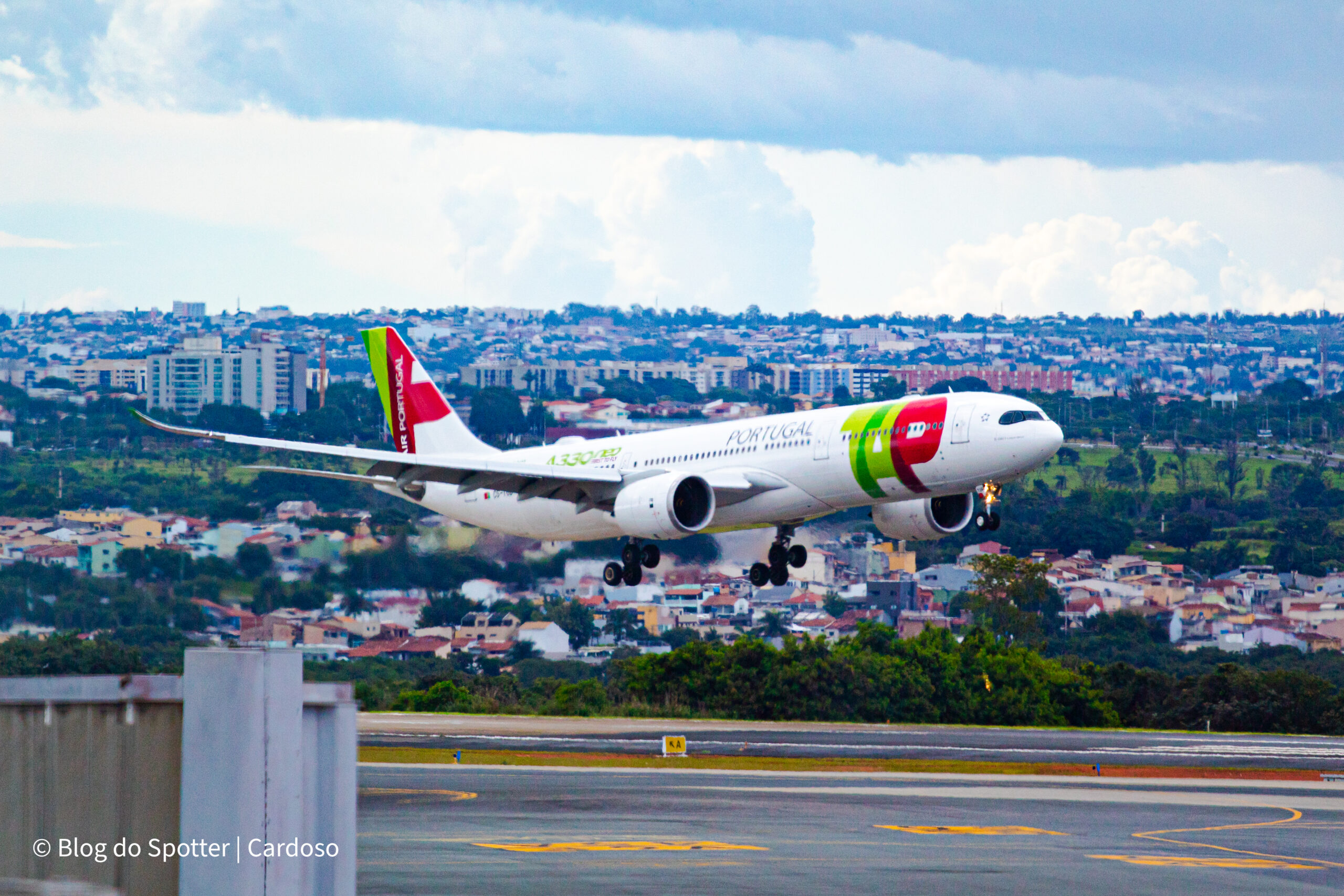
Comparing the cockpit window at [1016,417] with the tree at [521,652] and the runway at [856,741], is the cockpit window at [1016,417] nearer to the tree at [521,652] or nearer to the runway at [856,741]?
the runway at [856,741]

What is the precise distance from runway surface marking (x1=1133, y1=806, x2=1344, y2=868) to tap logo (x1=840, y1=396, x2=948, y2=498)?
1221 cm

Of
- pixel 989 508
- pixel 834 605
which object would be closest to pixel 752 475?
pixel 989 508

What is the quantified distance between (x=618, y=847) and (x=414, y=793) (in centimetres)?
900

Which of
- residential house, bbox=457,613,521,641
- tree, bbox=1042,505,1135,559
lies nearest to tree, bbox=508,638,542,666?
residential house, bbox=457,613,521,641

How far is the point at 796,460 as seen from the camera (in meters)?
45.8

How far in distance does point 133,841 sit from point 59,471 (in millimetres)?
131494

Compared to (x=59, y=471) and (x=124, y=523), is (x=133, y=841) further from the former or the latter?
(x=59, y=471)

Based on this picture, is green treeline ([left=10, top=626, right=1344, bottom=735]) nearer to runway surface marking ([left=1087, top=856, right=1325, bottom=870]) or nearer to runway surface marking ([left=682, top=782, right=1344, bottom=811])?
runway surface marking ([left=682, top=782, right=1344, bottom=811])

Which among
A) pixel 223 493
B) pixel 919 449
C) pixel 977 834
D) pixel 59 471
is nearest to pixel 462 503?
pixel 919 449

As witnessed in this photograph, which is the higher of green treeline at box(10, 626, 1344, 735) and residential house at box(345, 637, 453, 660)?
residential house at box(345, 637, 453, 660)

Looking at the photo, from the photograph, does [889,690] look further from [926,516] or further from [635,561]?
[926,516]

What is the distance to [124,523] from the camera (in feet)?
319

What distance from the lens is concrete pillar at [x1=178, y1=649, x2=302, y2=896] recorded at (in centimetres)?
1053

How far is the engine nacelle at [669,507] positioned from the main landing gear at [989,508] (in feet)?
25.0
